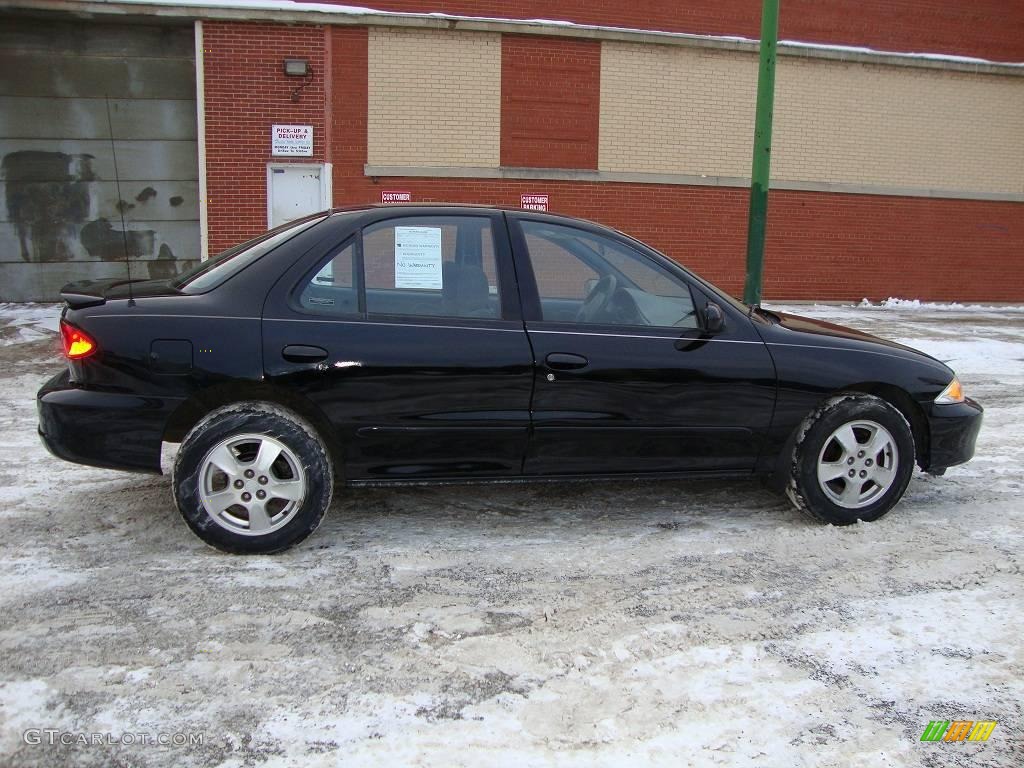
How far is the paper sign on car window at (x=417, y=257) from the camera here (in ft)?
13.8

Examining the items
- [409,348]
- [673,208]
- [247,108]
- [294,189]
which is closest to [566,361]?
[409,348]

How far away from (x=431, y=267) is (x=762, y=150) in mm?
6194

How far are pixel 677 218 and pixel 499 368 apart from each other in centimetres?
1162

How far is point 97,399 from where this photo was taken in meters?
3.84

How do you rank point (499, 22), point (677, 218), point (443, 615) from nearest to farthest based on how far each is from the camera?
point (443, 615), point (499, 22), point (677, 218)

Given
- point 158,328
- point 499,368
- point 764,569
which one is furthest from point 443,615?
point 158,328

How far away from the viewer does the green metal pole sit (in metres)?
9.08

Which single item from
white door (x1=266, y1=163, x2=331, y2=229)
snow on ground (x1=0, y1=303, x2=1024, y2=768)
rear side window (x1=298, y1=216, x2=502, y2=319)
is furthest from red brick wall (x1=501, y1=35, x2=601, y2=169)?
rear side window (x1=298, y1=216, x2=502, y2=319)

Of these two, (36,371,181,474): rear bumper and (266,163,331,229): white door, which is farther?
(266,163,331,229): white door

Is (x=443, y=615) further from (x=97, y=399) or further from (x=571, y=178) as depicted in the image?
(x=571, y=178)

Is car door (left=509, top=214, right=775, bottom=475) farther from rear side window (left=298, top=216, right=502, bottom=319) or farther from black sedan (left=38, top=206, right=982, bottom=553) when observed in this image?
rear side window (left=298, top=216, right=502, bottom=319)

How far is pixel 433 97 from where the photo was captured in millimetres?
13688

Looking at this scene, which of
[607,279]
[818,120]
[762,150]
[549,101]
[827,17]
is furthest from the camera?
[818,120]

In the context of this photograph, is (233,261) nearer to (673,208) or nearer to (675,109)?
(673,208)
